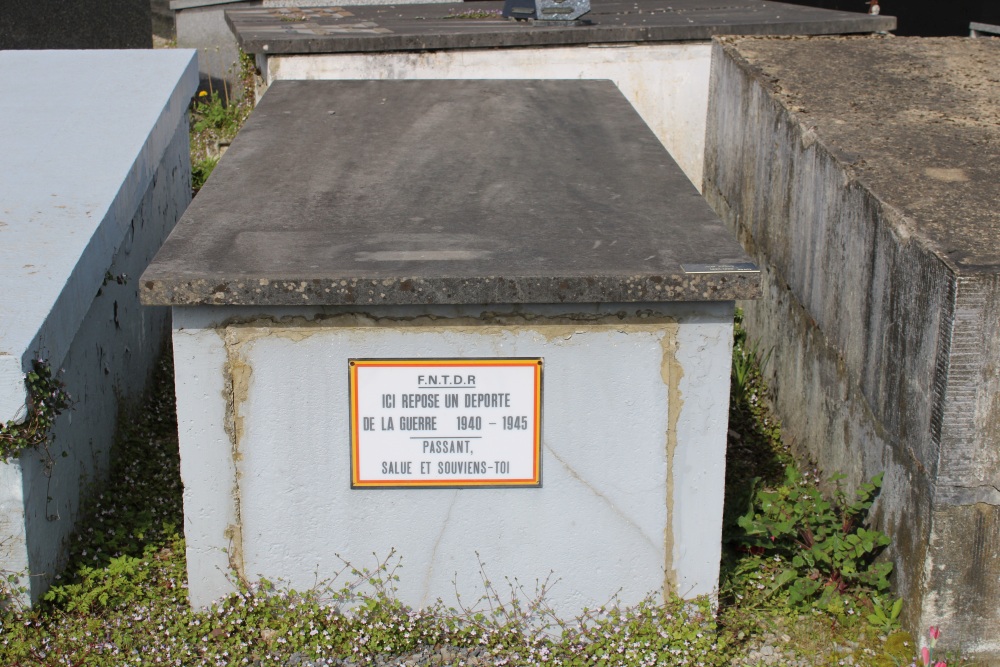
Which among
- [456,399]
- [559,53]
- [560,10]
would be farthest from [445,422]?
[560,10]

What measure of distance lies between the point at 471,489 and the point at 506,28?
5020 millimetres

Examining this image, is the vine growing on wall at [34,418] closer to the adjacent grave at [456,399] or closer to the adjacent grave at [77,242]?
the adjacent grave at [77,242]

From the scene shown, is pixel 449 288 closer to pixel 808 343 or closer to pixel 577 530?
pixel 577 530

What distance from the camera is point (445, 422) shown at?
3.57 metres

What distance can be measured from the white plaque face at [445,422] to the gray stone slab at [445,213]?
254mm

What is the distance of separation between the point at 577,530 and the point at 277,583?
98 centimetres

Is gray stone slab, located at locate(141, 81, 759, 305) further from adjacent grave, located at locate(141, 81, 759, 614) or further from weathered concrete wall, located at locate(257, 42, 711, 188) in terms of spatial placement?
weathered concrete wall, located at locate(257, 42, 711, 188)

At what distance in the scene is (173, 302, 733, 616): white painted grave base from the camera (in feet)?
11.5

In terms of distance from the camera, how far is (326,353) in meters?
3.51

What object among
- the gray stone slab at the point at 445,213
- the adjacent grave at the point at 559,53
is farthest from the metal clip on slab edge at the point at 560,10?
the gray stone slab at the point at 445,213

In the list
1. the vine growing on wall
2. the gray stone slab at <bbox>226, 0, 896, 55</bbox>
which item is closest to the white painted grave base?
the vine growing on wall

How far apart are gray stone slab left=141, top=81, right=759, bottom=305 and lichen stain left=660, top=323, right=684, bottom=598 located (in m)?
0.19

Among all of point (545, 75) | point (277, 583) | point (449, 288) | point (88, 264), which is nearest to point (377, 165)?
point (88, 264)

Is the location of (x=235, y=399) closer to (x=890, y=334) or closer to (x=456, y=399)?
(x=456, y=399)
